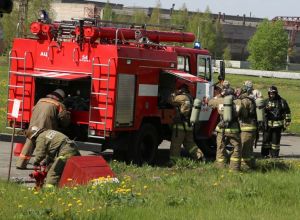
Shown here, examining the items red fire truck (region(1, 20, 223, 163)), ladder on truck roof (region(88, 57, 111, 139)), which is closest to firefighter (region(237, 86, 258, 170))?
red fire truck (region(1, 20, 223, 163))

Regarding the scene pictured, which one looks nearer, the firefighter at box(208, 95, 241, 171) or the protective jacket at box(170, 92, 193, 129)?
the firefighter at box(208, 95, 241, 171)

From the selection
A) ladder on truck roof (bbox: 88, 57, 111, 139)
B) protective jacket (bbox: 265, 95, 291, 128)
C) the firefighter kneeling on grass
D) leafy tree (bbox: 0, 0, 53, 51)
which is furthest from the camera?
leafy tree (bbox: 0, 0, 53, 51)

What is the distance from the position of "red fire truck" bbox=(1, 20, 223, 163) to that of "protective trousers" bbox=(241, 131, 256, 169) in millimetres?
1626

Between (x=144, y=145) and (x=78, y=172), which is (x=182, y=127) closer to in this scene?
(x=144, y=145)

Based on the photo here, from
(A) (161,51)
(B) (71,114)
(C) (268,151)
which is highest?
(A) (161,51)

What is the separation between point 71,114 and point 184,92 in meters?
2.65

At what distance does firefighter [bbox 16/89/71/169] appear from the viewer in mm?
14172

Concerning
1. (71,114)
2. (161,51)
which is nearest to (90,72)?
(71,114)

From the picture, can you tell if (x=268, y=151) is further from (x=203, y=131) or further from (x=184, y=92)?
(x=184, y=92)

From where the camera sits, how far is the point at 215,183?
40.1 ft

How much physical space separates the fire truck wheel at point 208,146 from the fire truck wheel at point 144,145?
2043mm

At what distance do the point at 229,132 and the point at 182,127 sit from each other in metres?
1.60

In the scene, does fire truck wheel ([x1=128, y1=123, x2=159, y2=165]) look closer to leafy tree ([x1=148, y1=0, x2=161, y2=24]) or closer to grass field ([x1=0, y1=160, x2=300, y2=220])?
grass field ([x1=0, y1=160, x2=300, y2=220])

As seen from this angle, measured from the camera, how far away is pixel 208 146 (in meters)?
18.5
